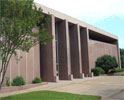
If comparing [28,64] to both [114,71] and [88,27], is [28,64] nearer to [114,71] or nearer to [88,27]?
[88,27]

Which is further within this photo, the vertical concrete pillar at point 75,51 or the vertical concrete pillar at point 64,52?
the vertical concrete pillar at point 75,51

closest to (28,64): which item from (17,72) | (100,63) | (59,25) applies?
(17,72)

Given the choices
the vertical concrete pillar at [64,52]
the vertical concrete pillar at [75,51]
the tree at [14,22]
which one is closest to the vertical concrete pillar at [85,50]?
the vertical concrete pillar at [75,51]

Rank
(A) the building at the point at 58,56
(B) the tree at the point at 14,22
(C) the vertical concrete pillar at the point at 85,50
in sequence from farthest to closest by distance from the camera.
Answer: (C) the vertical concrete pillar at the point at 85,50 → (A) the building at the point at 58,56 → (B) the tree at the point at 14,22

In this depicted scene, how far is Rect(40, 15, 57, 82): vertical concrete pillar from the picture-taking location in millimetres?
23241

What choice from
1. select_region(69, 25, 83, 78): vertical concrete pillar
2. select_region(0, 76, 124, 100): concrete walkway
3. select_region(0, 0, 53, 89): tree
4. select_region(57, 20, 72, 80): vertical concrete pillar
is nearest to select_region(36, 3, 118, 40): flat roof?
select_region(57, 20, 72, 80): vertical concrete pillar

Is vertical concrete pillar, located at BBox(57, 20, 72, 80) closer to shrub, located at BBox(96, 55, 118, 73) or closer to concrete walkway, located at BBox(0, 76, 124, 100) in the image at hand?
concrete walkway, located at BBox(0, 76, 124, 100)

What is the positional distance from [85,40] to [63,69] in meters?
9.95

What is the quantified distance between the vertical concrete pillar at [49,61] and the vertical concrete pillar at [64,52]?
133 inches

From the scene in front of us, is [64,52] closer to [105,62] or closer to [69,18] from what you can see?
[69,18]

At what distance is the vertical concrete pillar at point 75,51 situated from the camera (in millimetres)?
29516

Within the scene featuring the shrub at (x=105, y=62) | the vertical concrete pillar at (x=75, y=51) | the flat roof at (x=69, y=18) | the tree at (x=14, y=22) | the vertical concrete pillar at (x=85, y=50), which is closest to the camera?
the tree at (x=14, y=22)

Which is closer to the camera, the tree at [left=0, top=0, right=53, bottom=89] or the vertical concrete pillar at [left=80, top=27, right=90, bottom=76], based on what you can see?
the tree at [left=0, top=0, right=53, bottom=89]

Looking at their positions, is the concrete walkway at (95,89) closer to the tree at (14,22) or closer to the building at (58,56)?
the building at (58,56)
